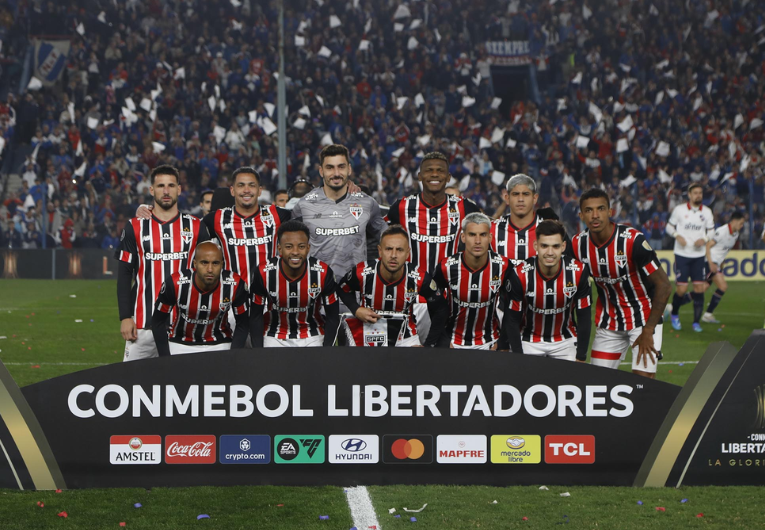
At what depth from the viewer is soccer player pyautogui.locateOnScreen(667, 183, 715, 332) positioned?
12070 millimetres

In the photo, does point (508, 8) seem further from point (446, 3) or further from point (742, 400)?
point (742, 400)

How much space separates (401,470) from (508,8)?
1016 inches

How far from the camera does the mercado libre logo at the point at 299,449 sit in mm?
4703

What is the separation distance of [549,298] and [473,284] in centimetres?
48

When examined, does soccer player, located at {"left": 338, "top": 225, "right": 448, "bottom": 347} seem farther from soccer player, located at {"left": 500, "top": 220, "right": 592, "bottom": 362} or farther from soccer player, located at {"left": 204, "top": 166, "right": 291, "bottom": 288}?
soccer player, located at {"left": 204, "top": 166, "right": 291, "bottom": 288}

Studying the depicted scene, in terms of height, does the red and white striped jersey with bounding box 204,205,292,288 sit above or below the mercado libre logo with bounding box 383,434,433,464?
above

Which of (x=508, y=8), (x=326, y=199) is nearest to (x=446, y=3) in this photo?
(x=508, y=8)

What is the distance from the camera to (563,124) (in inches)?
954

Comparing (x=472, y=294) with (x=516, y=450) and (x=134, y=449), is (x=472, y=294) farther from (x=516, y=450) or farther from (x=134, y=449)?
(x=134, y=449)

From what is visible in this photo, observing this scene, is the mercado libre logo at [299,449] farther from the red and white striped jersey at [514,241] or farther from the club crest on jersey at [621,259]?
the club crest on jersey at [621,259]

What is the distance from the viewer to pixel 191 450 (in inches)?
185

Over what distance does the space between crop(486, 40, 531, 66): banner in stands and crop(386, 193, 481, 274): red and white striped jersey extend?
22.2 meters

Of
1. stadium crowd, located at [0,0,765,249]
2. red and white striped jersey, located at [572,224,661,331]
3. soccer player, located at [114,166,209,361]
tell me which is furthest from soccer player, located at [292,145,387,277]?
stadium crowd, located at [0,0,765,249]

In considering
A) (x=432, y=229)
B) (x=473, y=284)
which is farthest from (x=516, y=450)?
(x=432, y=229)
